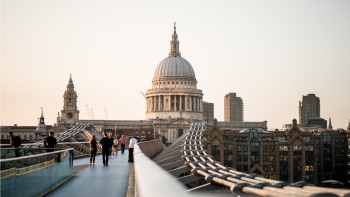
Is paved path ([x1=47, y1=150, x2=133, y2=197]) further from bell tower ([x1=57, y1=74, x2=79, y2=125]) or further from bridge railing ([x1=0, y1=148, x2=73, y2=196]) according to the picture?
bell tower ([x1=57, y1=74, x2=79, y2=125])

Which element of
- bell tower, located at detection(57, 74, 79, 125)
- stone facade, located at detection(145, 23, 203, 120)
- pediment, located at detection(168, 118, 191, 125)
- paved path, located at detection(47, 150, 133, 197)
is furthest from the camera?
stone facade, located at detection(145, 23, 203, 120)

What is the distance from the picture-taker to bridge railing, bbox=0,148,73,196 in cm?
1108

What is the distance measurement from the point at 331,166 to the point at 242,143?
20.9m

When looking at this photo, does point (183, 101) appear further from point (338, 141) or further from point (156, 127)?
point (338, 141)

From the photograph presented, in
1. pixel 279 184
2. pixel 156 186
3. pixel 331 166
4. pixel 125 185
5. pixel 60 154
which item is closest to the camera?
pixel 156 186

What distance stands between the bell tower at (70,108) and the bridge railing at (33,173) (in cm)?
16581

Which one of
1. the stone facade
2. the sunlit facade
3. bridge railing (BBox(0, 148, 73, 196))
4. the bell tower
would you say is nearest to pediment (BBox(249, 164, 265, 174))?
the sunlit facade

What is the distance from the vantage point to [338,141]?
454 ft

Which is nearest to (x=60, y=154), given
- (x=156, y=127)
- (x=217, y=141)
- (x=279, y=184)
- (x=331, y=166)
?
(x=279, y=184)

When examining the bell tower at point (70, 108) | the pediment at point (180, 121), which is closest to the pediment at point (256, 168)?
the pediment at point (180, 121)

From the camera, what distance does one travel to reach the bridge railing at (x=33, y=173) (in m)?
11.1

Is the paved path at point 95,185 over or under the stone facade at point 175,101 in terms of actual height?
under

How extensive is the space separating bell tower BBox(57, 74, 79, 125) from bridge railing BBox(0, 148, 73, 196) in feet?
544

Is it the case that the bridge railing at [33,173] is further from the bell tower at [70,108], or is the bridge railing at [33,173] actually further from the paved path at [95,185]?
the bell tower at [70,108]
